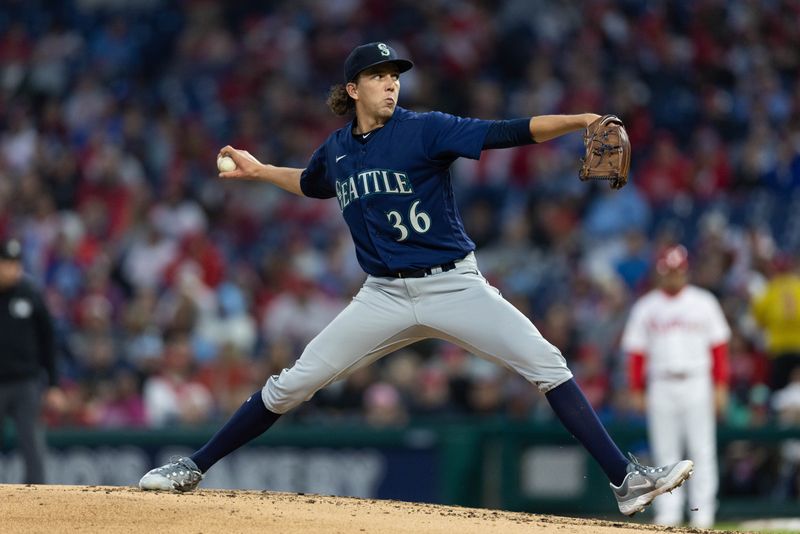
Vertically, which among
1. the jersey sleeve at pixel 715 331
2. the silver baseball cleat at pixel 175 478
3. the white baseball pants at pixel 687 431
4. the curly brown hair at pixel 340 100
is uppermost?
the curly brown hair at pixel 340 100

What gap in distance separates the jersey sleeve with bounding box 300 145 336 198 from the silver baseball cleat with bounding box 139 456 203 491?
1281 mm

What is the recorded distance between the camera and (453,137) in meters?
5.58

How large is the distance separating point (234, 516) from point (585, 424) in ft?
4.73

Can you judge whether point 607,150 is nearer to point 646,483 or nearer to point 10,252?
point 646,483

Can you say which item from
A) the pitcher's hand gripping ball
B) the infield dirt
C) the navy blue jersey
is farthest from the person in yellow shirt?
the pitcher's hand gripping ball

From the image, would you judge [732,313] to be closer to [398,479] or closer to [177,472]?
[398,479]

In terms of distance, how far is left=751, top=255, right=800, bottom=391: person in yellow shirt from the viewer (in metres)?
11.1

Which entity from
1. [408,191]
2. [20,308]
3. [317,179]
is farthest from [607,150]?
[20,308]

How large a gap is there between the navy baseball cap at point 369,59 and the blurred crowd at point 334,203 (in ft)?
18.8

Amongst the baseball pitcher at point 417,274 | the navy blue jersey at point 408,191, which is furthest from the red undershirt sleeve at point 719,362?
the navy blue jersey at point 408,191

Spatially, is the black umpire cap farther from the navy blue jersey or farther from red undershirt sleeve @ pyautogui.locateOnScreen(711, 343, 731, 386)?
red undershirt sleeve @ pyautogui.locateOnScreen(711, 343, 731, 386)

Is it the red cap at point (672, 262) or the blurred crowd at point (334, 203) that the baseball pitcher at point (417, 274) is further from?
the blurred crowd at point (334, 203)

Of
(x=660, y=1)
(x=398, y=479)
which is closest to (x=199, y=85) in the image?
(x=660, y=1)

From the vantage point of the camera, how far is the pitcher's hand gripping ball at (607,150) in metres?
5.36
